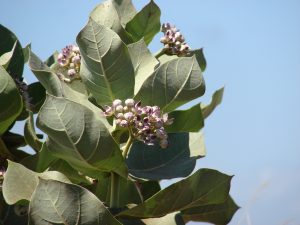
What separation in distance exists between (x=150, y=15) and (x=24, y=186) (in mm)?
944

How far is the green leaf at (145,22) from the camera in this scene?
2318 millimetres

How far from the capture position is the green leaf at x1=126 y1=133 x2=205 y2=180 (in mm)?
2045

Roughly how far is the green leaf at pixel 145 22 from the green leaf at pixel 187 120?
16.2 inches

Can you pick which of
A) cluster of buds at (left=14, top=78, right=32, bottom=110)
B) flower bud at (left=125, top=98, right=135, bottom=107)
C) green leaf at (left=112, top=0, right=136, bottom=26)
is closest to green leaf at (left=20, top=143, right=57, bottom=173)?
cluster of buds at (left=14, top=78, right=32, bottom=110)

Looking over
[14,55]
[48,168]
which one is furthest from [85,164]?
[14,55]

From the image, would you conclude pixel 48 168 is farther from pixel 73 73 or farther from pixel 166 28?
pixel 166 28

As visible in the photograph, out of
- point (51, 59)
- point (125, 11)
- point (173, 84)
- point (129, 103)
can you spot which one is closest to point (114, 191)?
point (129, 103)

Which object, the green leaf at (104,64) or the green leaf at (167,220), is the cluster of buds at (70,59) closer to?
the green leaf at (104,64)

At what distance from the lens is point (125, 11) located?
2.41 m

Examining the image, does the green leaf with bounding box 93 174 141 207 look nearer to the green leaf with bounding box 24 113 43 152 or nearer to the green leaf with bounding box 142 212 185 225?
the green leaf with bounding box 142 212 185 225

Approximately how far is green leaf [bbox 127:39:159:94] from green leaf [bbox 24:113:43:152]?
42 cm

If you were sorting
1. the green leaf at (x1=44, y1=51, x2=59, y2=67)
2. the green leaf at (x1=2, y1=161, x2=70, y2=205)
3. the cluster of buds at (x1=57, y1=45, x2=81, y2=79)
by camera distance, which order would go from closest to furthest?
1. the green leaf at (x1=2, y1=161, x2=70, y2=205)
2. the cluster of buds at (x1=57, y1=45, x2=81, y2=79)
3. the green leaf at (x1=44, y1=51, x2=59, y2=67)

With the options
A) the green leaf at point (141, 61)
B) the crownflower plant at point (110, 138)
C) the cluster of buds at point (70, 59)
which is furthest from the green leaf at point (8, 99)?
the green leaf at point (141, 61)

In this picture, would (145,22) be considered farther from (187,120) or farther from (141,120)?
(141,120)
